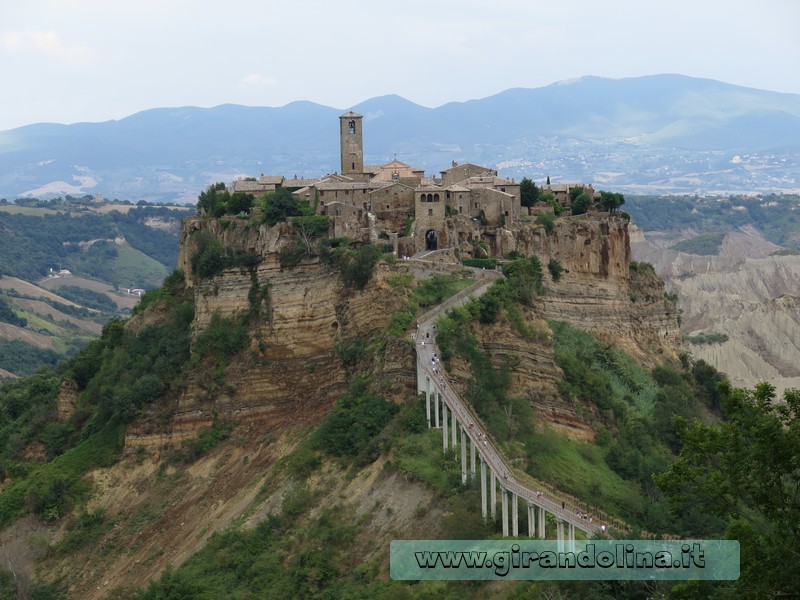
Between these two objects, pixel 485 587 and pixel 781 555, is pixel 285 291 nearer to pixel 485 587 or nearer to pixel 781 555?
pixel 485 587

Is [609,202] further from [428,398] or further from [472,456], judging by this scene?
[472,456]

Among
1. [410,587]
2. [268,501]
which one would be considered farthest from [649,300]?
[410,587]

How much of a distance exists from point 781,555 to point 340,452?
22.1 m

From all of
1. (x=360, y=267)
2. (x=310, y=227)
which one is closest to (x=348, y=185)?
(x=310, y=227)

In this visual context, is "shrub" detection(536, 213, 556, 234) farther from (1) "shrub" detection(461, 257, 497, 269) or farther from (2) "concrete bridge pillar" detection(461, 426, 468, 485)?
(2) "concrete bridge pillar" detection(461, 426, 468, 485)

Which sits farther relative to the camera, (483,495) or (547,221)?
(547,221)

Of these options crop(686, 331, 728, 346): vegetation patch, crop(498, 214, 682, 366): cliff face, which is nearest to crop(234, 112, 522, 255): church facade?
crop(498, 214, 682, 366): cliff face

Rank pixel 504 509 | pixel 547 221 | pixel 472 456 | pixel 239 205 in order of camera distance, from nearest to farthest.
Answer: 1. pixel 504 509
2. pixel 472 456
3. pixel 239 205
4. pixel 547 221

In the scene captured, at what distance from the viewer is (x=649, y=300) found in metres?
61.1

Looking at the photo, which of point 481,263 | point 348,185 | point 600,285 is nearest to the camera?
point 481,263

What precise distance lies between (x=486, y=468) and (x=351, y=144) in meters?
27.6

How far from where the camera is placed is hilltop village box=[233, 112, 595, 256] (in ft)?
178

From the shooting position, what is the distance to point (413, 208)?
56344 mm

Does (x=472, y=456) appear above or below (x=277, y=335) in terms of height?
below
